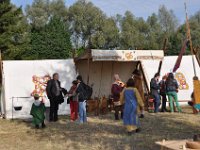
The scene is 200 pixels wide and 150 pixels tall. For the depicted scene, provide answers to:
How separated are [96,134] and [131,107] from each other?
1119 mm

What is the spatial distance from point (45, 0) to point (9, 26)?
80.1ft

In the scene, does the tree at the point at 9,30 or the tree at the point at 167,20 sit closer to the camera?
the tree at the point at 9,30

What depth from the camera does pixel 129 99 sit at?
9156 mm

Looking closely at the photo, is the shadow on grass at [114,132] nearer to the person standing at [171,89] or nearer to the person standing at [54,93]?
the person standing at [54,93]

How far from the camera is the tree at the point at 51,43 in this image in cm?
4188

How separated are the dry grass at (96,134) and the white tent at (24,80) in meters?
0.93

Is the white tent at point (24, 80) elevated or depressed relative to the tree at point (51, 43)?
depressed

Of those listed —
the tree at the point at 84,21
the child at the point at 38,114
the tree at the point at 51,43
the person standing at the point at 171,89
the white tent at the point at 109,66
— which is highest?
the tree at the point at 84,21

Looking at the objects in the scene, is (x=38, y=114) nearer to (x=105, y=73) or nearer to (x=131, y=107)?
(x=131, y=107)

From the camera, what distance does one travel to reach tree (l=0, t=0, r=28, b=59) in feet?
107

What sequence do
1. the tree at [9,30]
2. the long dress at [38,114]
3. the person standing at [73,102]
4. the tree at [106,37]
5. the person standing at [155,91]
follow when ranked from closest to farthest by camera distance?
the long dress at [38,114]
the person standing at [73,102]
the person standing at [155,91]
the tree at [9,30]
the tree at [106,37]

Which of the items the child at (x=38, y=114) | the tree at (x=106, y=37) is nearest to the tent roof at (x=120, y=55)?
the child at (x=38, y=114)

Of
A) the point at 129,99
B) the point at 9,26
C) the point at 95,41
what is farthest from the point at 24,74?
the point at 95,41

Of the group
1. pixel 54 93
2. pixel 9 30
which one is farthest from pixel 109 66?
pixel 9 30
